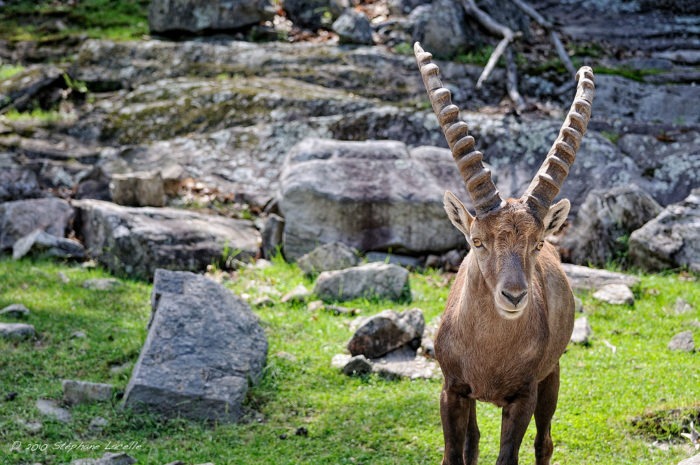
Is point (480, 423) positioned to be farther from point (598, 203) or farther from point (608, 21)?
point (608, 21)

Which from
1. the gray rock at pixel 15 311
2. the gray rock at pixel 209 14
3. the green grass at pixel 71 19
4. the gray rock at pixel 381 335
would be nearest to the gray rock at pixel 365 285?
the gray rock at pixel 381 335

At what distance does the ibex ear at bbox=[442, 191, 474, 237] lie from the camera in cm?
607

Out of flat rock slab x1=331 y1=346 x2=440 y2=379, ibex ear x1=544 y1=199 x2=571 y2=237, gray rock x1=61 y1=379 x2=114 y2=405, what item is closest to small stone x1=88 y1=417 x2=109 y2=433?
gray rock x1=61 y1=379 x2=114 y2=405

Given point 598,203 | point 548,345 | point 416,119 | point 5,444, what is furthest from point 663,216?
point 5,444

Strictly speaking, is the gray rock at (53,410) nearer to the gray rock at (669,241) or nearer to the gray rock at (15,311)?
the gray rock at (15,311)

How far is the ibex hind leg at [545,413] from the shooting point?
662 cm

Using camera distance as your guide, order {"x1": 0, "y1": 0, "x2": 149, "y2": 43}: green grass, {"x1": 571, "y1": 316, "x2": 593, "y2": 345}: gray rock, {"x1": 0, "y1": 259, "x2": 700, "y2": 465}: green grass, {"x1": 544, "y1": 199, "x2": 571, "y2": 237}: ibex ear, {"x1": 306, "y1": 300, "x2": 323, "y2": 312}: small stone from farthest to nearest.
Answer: {"x1": 0, "y1": 0, "x2": 149, "y2": 43}: green grass → {"x1": 306, "y1": 300, "x2": 323, "y2": 312}: small stone → {"x1": 571, "y1": 316, "x2": 593, "y2": 345}: gray rock → {"x1": 0, "y1": 259, "x2": 700, "y2": 465}: green grass → {"x1": 544, "y1": 199, "x2": 571, "y2": 237}: ibex ear

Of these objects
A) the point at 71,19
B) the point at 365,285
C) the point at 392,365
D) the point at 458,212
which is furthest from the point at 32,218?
the point at 71,19

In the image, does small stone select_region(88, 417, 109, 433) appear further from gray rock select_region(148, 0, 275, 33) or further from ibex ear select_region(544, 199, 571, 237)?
gray rock select_region(148, 0, 275, 33)

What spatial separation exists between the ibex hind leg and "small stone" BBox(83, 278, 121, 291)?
220 inches

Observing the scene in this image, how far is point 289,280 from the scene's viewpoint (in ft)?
36.6

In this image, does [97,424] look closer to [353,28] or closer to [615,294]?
[615,294]

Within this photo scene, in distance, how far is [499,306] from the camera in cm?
546

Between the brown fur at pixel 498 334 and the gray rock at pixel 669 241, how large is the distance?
5586 millimetres
